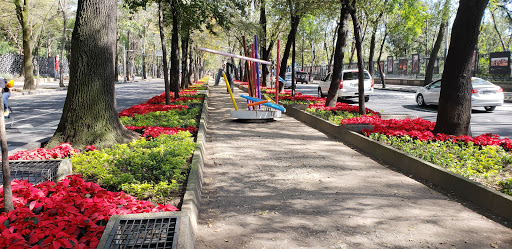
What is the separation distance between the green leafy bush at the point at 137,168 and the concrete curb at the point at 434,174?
3.41m

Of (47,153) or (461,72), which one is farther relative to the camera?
(461,72)

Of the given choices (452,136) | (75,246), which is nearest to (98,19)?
(75,246)

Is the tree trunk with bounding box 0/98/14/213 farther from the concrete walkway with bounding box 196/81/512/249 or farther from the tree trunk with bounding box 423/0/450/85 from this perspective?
the tree trunk with bounding box 423/0/450/85

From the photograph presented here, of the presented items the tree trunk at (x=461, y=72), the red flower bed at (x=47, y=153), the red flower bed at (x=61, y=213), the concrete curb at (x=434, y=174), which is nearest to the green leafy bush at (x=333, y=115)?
the concrete curb at (x=434, y=174)

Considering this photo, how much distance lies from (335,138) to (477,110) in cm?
924

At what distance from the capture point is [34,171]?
17.1 feet

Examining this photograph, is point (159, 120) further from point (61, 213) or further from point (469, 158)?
point (61, 213)

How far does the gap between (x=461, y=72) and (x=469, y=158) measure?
2378 mm

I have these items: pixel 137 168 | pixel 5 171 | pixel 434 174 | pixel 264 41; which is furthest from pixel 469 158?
pixel 264 41

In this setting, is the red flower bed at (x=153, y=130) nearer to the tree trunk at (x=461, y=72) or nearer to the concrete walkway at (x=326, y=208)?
the concrete walkway at (x=326, y=208)

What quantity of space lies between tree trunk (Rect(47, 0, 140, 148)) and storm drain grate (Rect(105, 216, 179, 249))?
3.91m

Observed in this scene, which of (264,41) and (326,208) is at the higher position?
(264,41)

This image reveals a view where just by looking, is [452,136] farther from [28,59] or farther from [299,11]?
[28,59]

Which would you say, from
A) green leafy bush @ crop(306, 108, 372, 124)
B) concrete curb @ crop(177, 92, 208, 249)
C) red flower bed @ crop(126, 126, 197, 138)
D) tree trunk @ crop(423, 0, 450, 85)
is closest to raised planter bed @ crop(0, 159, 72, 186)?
concrete curb @ crop(177, 92, 208, 249)
